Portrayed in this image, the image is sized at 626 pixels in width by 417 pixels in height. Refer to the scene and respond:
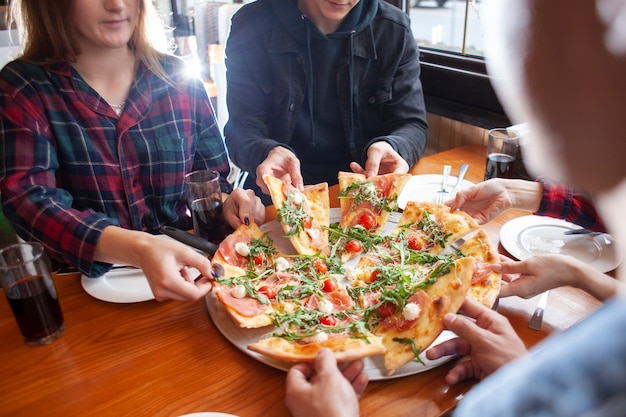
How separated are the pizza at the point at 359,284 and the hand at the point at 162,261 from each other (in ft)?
0.26

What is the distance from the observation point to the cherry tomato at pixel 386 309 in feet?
3.81

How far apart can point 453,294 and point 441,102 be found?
7.05ft

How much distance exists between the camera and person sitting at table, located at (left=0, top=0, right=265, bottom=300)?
1.39 metres

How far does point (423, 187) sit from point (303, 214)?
600mm

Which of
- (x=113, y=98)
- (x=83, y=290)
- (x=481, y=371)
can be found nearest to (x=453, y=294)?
(x=481, y=371)

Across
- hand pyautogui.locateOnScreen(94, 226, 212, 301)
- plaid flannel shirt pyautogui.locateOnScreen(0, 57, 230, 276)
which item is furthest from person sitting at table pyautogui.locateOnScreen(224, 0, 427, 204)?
hand pyautogui.locateOnScreen(94, 226, 212, 301)

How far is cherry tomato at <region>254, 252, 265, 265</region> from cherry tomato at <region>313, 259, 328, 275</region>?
0.51ft

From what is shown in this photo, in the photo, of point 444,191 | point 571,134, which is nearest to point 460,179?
point 444,191

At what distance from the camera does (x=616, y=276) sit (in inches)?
50.8

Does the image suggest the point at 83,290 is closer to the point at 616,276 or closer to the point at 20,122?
the point at 20,122

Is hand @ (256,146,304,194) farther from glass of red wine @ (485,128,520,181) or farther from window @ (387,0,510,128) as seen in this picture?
window @ (387,0,510,128)

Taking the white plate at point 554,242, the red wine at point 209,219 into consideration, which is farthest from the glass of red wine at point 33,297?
the white plate at point 554,242

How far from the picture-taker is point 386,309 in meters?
1.17

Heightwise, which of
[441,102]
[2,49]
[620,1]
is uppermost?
[620,1]
